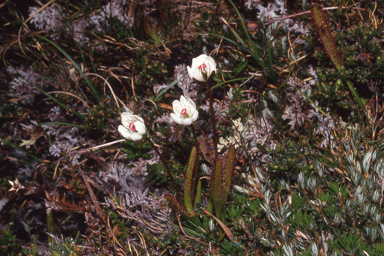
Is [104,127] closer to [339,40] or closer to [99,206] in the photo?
[99,206]

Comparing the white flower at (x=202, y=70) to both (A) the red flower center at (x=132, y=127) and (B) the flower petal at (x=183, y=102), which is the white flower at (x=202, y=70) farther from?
(A) the red flower center at (x=132, y=127)

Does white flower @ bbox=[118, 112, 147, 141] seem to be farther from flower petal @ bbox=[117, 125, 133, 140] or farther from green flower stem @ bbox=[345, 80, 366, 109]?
green flower stem @ bbox=[345, 80, 366, 109]

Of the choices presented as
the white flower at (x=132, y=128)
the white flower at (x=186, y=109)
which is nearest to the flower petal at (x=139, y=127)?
the white flower at (x=132, y=128)

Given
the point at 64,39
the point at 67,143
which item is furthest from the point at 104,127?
the point at 64,39

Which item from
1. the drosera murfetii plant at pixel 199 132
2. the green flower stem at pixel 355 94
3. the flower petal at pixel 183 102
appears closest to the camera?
the flower petal at pixel 183 102

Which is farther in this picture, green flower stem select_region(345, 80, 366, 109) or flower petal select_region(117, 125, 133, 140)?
green flower stem select_region(345, 80, 366, 109)

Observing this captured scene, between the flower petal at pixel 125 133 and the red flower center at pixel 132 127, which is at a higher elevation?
the red flower center at pixel 132 127

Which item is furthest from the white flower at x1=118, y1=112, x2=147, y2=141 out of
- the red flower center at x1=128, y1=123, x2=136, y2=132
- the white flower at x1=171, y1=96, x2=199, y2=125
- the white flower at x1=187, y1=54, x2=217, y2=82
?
the white flower at x1=187, y1=54, x2=217, y2=82
